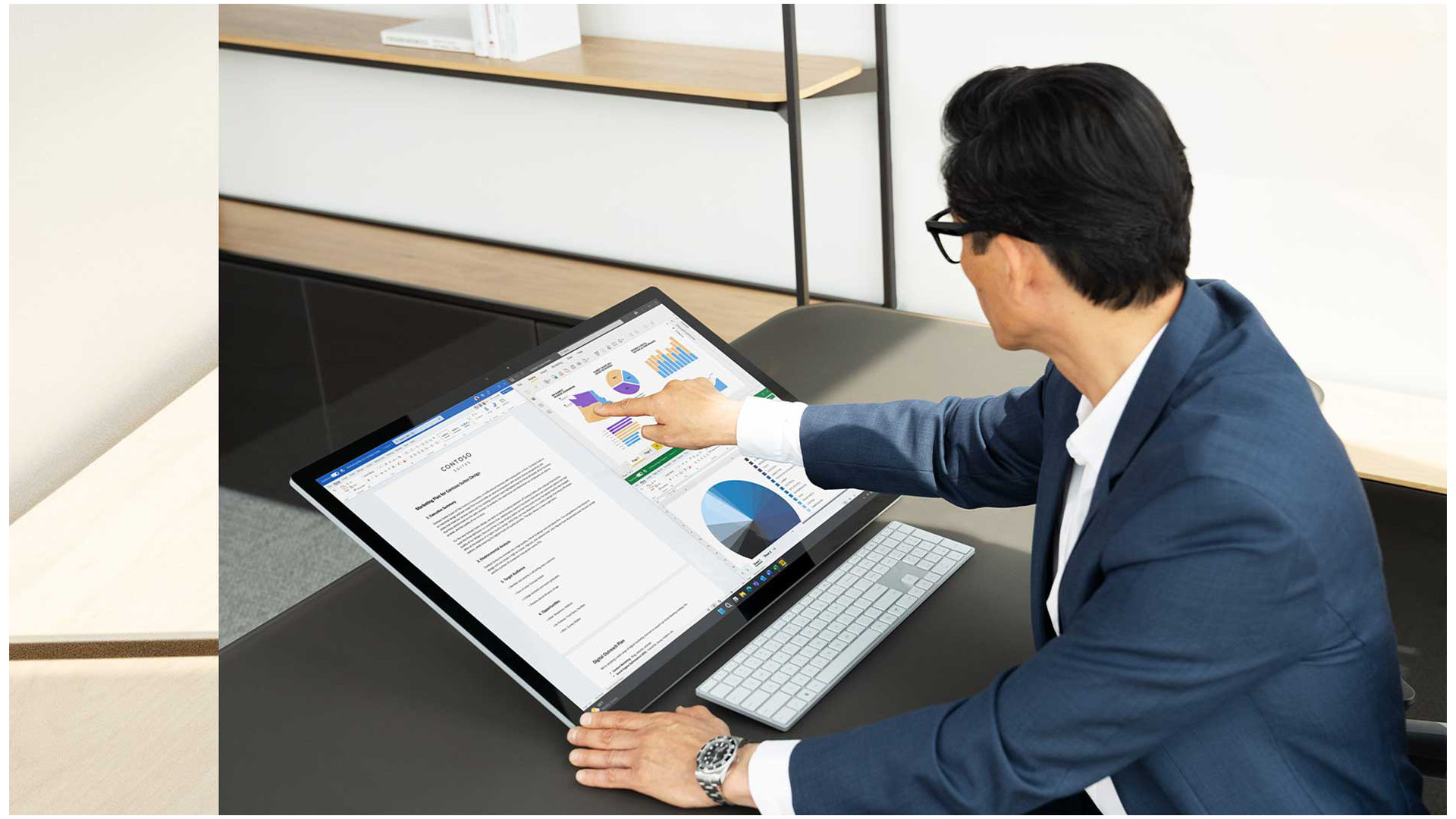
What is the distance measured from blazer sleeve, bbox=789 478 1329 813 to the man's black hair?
192 mm

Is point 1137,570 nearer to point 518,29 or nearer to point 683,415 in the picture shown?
point 683,415

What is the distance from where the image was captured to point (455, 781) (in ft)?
3.28

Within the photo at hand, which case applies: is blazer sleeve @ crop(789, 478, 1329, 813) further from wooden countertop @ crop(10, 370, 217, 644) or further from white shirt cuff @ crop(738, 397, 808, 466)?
wooden countertop @ crop(10, 370, 217, 644)

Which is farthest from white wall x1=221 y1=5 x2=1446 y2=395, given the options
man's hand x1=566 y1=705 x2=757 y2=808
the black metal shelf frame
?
man's hand x1=566 y1=705 x2=757 y2=808

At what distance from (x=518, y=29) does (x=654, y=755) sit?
1.87 meters

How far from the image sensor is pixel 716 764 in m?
0.97

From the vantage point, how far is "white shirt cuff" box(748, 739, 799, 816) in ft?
3.12

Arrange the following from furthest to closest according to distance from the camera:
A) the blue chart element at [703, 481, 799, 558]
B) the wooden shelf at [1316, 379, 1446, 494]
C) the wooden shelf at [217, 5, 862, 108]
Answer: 1. the wooden shelf at [217, 5, 862, 108]
2. the wooden shelf at [1316, 379, 1446, 494]
3. the blue chart element at [703, 481, 799, 558]

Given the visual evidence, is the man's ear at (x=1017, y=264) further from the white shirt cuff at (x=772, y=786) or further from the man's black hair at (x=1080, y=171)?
the white shirt cuff at (x=772, y=786)

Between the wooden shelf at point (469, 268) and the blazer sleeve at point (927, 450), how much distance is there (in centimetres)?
112

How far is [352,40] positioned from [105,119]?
258 centimetres

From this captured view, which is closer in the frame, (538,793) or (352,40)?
(538,793)

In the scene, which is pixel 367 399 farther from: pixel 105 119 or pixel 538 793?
pixel 105 119

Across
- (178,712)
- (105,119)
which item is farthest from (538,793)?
(105,119)
